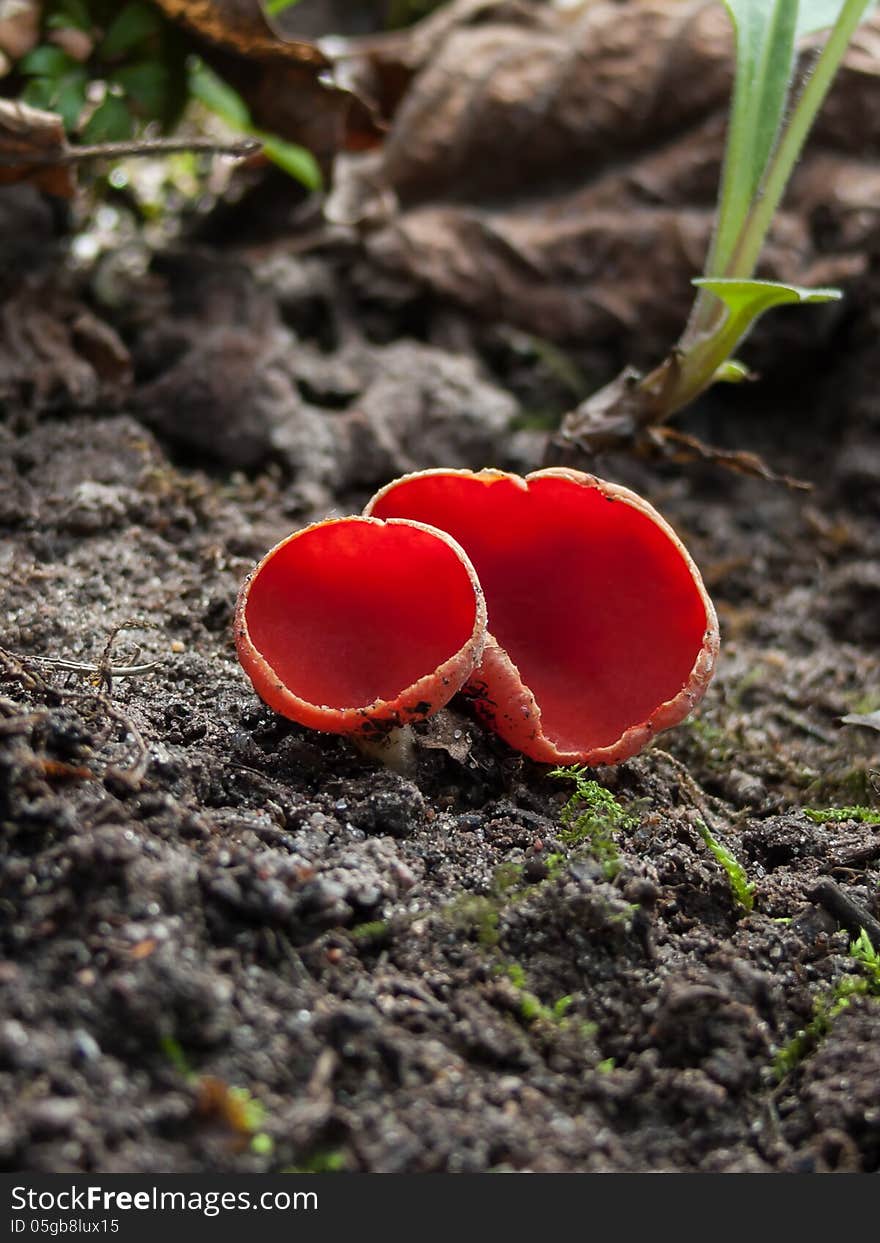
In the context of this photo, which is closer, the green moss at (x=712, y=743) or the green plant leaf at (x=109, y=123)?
the green moss at (x=712, y=743)

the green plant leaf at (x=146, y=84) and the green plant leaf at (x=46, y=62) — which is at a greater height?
the green plant leaf at (x=46, y=62)

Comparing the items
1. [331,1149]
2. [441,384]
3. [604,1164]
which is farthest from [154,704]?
[441,384]

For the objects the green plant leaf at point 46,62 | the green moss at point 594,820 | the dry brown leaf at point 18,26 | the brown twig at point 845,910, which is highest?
the dry brown leaf at point 18,26

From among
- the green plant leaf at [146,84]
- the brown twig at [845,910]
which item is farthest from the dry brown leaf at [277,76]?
the brown twig at [845,910]

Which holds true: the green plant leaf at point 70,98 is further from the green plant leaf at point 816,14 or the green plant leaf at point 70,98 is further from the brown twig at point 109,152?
the green plant leaf at point 816,14

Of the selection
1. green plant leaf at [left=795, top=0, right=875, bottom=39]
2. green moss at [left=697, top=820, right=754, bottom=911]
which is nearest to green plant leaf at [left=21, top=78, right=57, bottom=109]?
green plant leaf at [left=795, top=0, right=875, bottom=39]

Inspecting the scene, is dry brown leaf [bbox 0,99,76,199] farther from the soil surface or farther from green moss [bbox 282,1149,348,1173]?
green moss [bbox 282,1149,348,1173]
